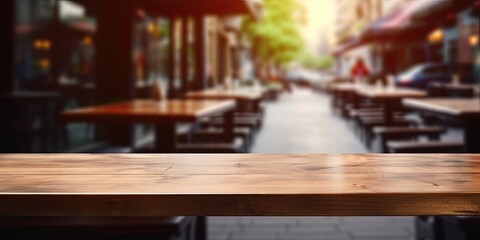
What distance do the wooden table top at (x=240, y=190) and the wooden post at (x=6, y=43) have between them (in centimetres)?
302

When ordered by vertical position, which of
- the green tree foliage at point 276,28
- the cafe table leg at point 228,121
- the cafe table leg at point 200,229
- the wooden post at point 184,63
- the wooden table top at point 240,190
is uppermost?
the green tree foliage at point 276,28

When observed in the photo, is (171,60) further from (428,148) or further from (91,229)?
(91,229)

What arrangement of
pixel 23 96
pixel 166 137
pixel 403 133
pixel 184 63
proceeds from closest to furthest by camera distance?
pixel 166 137 → pixel 23 96 → pixel 403 133 → pixel 184 63

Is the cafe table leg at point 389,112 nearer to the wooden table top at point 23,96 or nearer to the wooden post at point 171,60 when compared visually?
the wooden post at point 171,60

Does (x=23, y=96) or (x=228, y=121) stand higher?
(x=23, y=96)

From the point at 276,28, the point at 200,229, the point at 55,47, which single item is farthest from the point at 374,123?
the point at 276,28

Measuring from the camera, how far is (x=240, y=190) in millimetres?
1399

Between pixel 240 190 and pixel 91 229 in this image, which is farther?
pixel 91 229

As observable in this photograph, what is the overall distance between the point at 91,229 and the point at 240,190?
97 centimetres

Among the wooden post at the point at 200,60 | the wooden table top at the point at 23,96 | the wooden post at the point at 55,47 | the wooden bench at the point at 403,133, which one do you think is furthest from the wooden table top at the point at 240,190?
the wooden post at the point at 200,60

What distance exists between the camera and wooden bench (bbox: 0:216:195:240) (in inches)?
83.3

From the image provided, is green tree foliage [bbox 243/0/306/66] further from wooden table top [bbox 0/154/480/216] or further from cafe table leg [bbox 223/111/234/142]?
wooden table top [bbox 0/154/480/216]

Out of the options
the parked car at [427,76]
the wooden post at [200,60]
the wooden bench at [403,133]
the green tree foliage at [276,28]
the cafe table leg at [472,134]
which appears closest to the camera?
the cafe table leg at [472,134]

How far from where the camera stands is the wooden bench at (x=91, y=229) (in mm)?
2115
